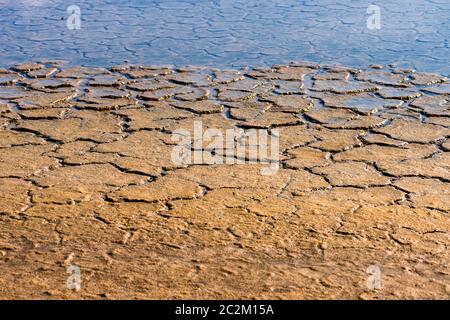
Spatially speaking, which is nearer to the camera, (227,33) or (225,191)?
(225,191)

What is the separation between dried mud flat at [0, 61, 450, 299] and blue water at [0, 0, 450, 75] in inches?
36.8

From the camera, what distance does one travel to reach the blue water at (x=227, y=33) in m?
6.88

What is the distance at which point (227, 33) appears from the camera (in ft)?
26.4

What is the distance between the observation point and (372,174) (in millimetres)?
3986

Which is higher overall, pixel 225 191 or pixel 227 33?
pixel 227 33

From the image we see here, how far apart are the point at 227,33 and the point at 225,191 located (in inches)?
180

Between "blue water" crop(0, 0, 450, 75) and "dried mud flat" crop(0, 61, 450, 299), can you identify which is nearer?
"dried mud flat" crop(0, 61, 450, 299)

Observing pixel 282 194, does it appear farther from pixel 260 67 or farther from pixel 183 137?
pixel 260 67

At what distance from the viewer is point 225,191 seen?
12.3 ft

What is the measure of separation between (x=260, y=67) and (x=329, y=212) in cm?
317

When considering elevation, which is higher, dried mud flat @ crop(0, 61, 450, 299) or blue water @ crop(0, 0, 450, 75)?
blue water @ crop(0, 0, 450, 75)

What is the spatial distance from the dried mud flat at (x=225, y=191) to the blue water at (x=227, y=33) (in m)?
0.94

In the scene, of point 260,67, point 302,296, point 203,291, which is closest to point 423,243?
point 302,296

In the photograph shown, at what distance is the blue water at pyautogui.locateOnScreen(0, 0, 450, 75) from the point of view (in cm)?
688
